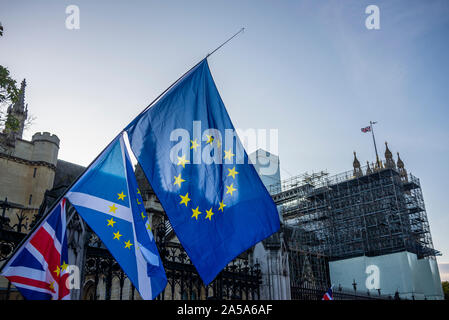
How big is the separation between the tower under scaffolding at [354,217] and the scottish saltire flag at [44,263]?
124 ft

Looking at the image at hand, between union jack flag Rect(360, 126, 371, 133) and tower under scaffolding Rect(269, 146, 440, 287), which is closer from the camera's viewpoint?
tower under scaffolding Rect(269, 146, 440, 287)

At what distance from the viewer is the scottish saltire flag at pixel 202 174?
233 inches

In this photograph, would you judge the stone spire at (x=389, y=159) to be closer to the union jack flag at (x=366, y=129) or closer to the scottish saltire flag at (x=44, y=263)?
the union jack flag at (x=366, y=129)

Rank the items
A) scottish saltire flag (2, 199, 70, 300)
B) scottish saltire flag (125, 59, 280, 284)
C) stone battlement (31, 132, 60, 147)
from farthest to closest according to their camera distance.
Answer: stone battlement (31, 132, 60, 147) < scottish saltire flag (125, 59, 280, 284) < scottish saltire flag (2, 199, 70, 300)

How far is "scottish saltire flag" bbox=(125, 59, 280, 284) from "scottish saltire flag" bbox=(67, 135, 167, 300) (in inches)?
15.4

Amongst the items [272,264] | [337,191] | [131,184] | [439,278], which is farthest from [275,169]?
[131,184]

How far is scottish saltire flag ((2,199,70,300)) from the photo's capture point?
15.0ft

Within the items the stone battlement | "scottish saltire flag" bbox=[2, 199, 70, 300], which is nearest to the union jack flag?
the stone battlement

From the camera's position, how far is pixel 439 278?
4578 centimetres

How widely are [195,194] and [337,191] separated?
4628 cm

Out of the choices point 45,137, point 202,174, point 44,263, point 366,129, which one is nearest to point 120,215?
point 44,263

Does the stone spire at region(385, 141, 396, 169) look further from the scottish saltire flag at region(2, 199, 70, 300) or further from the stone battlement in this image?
the scottish saltire flag at region(2, 199, 70, 300)

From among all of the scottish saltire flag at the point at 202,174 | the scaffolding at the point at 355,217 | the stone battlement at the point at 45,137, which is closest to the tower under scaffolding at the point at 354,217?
the scaffolding at the point at 355,217
